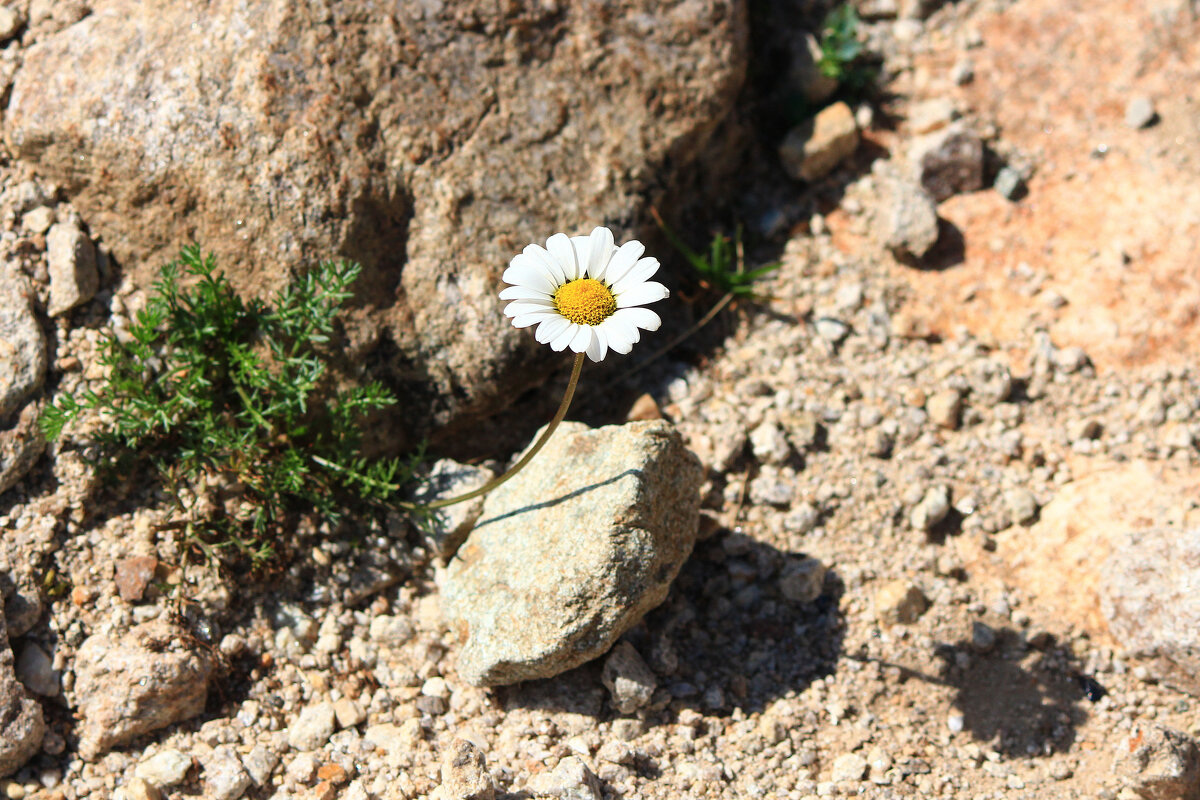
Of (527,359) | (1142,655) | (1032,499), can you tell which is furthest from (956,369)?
(527,359)

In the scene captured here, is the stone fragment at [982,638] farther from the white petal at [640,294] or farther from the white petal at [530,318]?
the white petal at [530,318]

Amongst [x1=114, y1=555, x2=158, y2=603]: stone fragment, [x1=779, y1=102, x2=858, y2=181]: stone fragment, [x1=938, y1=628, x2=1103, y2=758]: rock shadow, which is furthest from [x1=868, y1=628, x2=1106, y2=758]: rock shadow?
[x1=114, y1=555, x2=158, y2=603]: stone fragment

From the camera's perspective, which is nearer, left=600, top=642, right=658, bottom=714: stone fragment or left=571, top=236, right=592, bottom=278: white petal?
left=571, top=236, right=592, bottom=278: white petal

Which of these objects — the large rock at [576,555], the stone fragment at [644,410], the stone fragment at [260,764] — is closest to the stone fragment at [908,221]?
the stone fragment at [644,410]

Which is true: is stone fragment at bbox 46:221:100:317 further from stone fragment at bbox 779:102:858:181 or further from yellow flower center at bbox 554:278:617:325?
stone fragment at bbox 779:102:858:181

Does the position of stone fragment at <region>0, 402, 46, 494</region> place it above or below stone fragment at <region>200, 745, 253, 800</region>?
above

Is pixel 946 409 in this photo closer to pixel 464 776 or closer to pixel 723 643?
pixel 723 643

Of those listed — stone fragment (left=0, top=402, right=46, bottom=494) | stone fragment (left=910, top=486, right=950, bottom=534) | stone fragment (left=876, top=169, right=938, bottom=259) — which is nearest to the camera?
stone fragment (left=0, top=402, right=46, bottom=494)

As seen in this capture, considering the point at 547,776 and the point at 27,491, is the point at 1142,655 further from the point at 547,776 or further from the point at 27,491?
the point at 27,491
